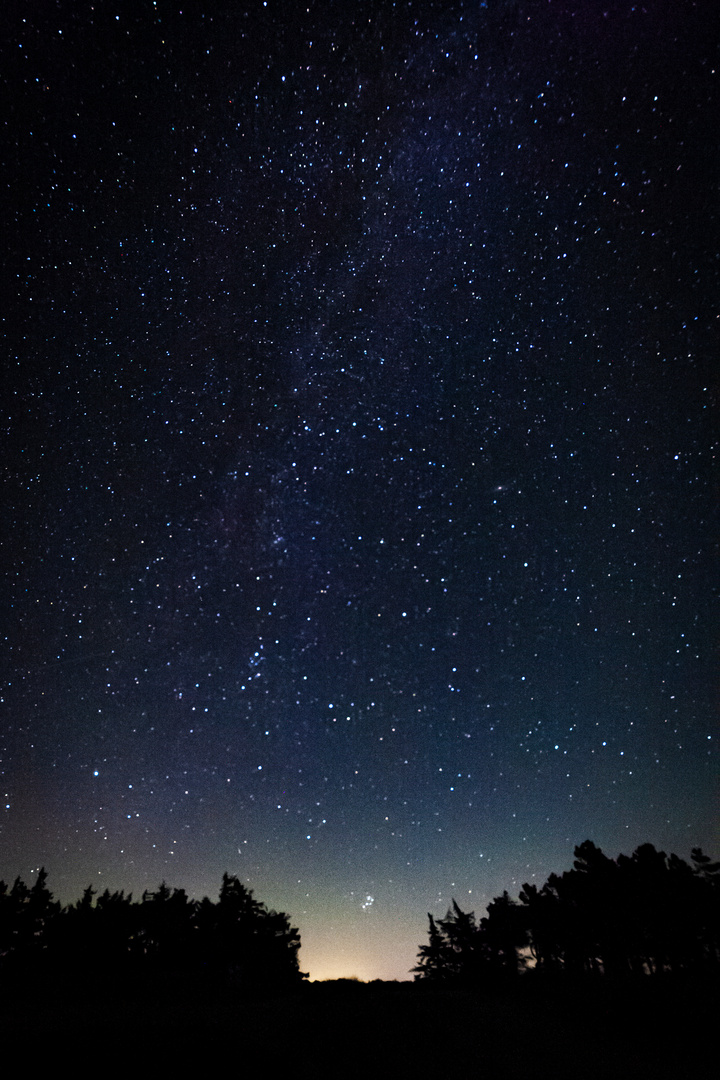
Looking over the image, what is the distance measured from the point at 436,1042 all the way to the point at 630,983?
47.3 ft

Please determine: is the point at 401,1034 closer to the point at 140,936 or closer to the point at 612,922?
the point at 612,922

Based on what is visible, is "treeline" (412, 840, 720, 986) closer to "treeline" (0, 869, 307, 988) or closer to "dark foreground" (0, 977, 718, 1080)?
"dark foreground" (0, 977, 718, 1080)

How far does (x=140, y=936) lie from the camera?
4056 cm

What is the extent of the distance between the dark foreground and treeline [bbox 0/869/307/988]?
899cm

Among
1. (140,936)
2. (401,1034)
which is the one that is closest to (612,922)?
(401,1034)

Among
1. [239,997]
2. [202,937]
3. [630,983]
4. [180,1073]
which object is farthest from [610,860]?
[180,1073]

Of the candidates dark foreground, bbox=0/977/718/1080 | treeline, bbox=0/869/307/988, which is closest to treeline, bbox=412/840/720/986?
dark foreground, bbox=0/977/718/1080

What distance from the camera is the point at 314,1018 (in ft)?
67.6

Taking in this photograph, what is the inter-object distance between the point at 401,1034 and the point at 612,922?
28.1 m

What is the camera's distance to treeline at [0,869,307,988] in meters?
35.8

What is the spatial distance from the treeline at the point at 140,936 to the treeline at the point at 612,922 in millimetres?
20288

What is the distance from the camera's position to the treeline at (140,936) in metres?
35.8

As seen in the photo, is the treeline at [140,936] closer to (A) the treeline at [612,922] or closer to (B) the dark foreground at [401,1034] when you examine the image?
(B) the dark foreground at [401,1034]

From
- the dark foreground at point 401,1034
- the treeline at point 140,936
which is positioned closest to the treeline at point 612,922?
the dark foreground at point 401,1034
